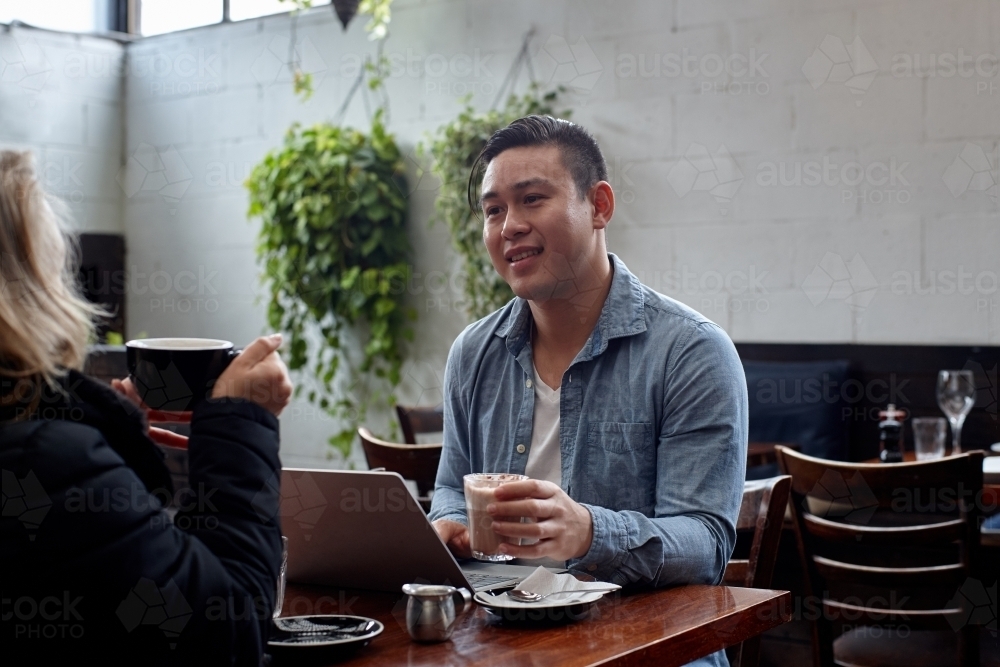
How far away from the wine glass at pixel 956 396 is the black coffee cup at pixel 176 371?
240 cm

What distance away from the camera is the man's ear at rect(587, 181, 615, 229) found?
1.82 m

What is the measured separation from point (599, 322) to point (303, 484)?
1.82 feet

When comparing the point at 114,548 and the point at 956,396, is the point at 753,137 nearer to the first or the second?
the point at 956,396

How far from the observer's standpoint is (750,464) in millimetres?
3201

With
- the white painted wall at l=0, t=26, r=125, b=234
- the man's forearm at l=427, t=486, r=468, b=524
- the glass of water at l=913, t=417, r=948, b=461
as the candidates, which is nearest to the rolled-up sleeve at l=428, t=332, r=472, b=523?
the man's forearm at l=427, t=486, r=468, b=524

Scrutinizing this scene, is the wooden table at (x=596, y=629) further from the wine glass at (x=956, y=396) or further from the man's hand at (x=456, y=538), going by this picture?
the wine glass at (x=956, y=396)

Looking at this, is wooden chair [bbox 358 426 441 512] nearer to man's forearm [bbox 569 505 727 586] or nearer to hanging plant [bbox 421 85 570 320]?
man's forearm [bbox 569 505 727 586]

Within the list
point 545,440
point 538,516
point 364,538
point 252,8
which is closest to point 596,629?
point 538,516

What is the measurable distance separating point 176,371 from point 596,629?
54 centimetres

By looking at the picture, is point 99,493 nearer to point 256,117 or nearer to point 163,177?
point 256,117

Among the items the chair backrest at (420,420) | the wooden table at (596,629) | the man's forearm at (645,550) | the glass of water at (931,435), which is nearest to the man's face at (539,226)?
the man's forearm at (645,550)

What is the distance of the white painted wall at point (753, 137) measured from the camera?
3262mm

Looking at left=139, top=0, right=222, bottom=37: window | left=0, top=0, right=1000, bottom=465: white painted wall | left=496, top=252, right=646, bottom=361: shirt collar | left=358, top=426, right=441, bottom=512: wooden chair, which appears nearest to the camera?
left=496, top=252, right=646, bottom=361: shirt collar

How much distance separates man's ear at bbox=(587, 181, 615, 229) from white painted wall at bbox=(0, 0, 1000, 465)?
72.4 inches
